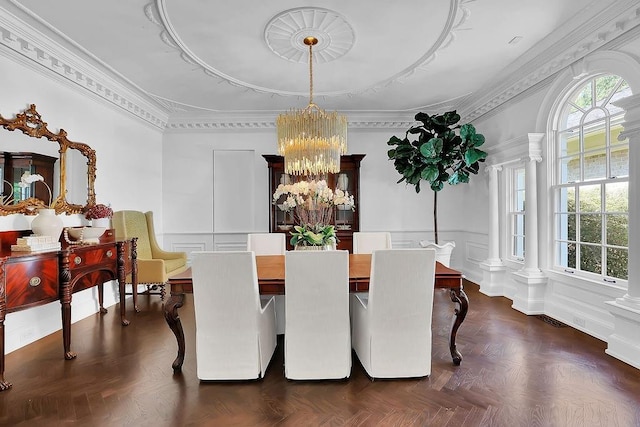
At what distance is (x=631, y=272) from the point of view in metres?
2.88

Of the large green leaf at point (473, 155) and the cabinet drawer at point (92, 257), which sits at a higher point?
the large green leaf at point (473, 155)

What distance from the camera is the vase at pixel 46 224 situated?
309 cm

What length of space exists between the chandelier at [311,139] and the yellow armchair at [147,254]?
2.38m

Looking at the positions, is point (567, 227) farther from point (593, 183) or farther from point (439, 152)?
point (439, 152)

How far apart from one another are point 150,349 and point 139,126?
11.6 ft

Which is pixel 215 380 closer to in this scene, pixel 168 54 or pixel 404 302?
pixel 404 302

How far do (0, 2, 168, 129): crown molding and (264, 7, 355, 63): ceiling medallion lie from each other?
76.6 inches

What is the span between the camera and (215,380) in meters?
2.53

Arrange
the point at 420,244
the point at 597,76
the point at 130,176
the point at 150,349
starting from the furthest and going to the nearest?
the point at 420,244 < the point at 130,176 < the point at 597,76 < the point at 150,349

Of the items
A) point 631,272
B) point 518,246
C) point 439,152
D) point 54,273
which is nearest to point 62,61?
point 54,273

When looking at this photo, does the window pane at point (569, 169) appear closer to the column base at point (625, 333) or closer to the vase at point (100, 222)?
the column base at point (625, 333)

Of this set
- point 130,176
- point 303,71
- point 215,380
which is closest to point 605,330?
point 215,380

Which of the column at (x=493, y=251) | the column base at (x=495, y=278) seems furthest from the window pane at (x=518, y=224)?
the column base at (x=495, y=278)

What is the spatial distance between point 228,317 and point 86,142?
3179 millimetres
